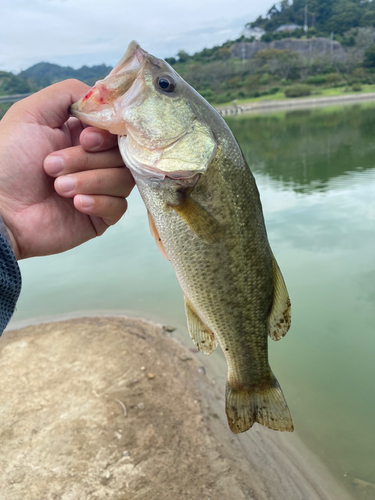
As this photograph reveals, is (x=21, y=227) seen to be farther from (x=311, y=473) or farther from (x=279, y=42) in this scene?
(x=279, y=42)

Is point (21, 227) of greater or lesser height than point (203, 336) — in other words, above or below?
above

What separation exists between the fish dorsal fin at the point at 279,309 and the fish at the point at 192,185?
0.04 ft

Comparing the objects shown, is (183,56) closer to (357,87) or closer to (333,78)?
(333,78)

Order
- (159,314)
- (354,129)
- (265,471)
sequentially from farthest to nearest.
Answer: (354,129) → (159,314) → (265,471)

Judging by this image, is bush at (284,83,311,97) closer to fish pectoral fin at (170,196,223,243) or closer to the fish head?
the fish head

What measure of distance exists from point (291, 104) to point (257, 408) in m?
64.1

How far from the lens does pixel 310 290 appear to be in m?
7.21

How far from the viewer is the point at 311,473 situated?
377 centimetres

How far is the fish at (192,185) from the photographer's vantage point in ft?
5.49

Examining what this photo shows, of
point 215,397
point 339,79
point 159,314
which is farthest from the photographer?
point 339,79

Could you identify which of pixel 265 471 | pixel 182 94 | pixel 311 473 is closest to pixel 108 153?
pixel 182 94

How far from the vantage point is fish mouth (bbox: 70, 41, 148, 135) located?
163cm

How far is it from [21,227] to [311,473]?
3805 millimetres

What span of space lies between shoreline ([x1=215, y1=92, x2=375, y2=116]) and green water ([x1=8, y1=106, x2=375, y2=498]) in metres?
45.2
